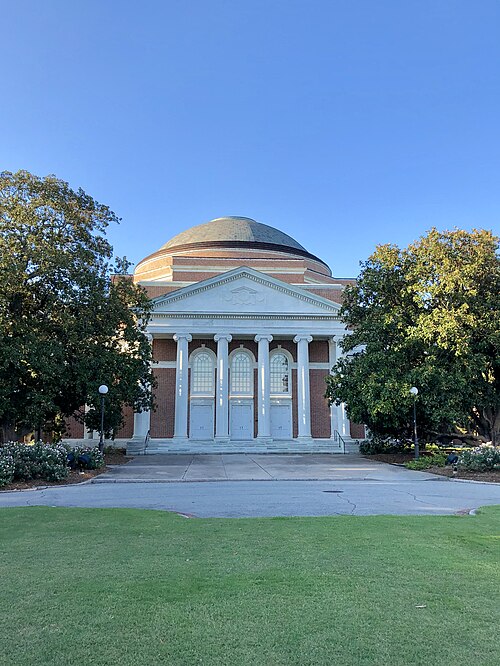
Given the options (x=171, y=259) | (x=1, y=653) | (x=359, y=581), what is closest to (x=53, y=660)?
(x=1, y=653)

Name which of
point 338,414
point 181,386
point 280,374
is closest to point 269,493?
point 181,386

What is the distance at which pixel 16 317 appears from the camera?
23.2m

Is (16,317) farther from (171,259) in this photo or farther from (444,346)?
(171,259)

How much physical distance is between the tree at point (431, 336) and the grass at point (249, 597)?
57.5 ft

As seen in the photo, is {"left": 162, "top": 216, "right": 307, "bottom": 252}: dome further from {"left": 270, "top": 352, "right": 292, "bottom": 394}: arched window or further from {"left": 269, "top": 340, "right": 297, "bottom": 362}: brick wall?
{"left": 270, "top": 352, "right": 292, "bottom": 394}: arched window

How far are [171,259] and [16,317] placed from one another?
22.2m

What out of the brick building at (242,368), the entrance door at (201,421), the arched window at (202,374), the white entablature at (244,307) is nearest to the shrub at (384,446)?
the brick building at (242,368)

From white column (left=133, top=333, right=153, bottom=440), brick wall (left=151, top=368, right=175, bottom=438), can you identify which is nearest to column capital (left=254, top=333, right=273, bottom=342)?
brick wall (left=151, top=368, right=175, bottom=438)

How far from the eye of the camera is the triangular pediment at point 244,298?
117ft

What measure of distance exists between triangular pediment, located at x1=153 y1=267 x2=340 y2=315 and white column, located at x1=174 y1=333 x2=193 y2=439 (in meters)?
2.05

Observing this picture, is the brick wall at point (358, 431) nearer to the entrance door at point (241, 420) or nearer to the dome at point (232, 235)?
the entrance door at point (241, 420)

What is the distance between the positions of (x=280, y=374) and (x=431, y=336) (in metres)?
15.2

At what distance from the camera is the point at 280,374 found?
125ft

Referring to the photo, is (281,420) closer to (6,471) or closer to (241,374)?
(241,374)
